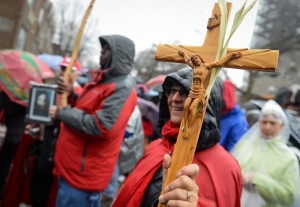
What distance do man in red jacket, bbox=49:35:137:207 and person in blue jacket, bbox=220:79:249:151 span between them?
1.38 m

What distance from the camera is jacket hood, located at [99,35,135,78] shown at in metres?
2.54

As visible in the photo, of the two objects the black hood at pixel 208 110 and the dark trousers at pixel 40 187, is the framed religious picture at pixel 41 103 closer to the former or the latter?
the dark trousers at pixel 40 187

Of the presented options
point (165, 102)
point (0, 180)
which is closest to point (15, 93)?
point (0, 180)

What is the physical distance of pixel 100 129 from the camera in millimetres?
2361

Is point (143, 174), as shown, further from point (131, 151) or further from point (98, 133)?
point (131, 151)

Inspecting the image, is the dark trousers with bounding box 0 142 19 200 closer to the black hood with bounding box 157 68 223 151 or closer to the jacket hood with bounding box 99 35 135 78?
the jacket hood with bounding box 99 35 135 78

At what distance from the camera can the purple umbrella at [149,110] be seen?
190 inches

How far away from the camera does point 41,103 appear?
9.25 feet

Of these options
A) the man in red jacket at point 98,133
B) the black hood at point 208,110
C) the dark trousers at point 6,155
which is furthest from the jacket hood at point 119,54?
the dark trousers at point 6,155

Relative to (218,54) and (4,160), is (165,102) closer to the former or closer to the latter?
(218,54)

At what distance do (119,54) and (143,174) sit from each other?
3.99ft

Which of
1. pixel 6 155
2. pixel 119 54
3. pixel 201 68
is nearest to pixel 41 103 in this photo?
pixel 119 54

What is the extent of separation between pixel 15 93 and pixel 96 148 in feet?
3.91

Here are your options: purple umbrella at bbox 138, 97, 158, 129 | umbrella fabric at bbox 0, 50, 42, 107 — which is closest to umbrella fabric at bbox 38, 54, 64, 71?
purple umbrella at bbox 138, 97, 158, 129
